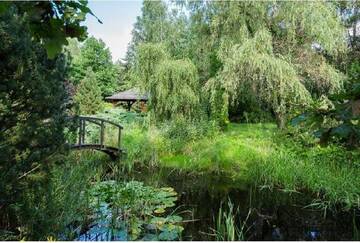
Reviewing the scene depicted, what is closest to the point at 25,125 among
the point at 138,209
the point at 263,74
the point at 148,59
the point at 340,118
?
the point at 138,209

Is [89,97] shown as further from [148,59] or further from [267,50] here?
[267,50]

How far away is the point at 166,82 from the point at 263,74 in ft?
8.70

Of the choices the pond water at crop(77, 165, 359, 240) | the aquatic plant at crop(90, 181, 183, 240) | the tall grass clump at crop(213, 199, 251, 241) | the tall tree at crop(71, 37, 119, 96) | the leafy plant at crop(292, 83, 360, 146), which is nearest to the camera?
the leafy plant at crop(292, 83, 360, 146)

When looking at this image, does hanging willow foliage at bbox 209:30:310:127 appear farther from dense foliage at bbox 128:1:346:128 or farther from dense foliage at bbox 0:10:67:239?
dense foliage at bbox 0:10:67:239

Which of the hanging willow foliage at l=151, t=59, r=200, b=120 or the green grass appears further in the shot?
the hanging willow foliage at l=151, t=59, r=200, b=120

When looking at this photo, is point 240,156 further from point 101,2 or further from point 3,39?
point 3,39

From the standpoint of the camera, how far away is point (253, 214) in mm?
5672

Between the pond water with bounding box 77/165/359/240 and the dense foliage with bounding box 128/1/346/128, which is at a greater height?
the dense foliage with bounding box 128/1/346/128

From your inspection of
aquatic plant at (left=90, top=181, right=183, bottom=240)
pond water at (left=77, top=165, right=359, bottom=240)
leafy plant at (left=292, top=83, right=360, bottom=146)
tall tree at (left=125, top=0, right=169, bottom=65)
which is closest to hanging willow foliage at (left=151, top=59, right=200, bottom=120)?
pond water at (left=77, top=165, right=359, bottom=240)

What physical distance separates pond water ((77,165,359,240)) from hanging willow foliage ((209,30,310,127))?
3.11 m

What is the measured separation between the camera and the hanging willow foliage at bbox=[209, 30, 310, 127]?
9.58m

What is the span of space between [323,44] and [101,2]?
21.9 ft

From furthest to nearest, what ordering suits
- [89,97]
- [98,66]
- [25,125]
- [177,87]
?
[98,66]
[89,97]
[177,87]
[25,125]

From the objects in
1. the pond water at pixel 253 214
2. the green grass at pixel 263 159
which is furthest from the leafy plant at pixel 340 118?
the green grass at pixel 263 159
